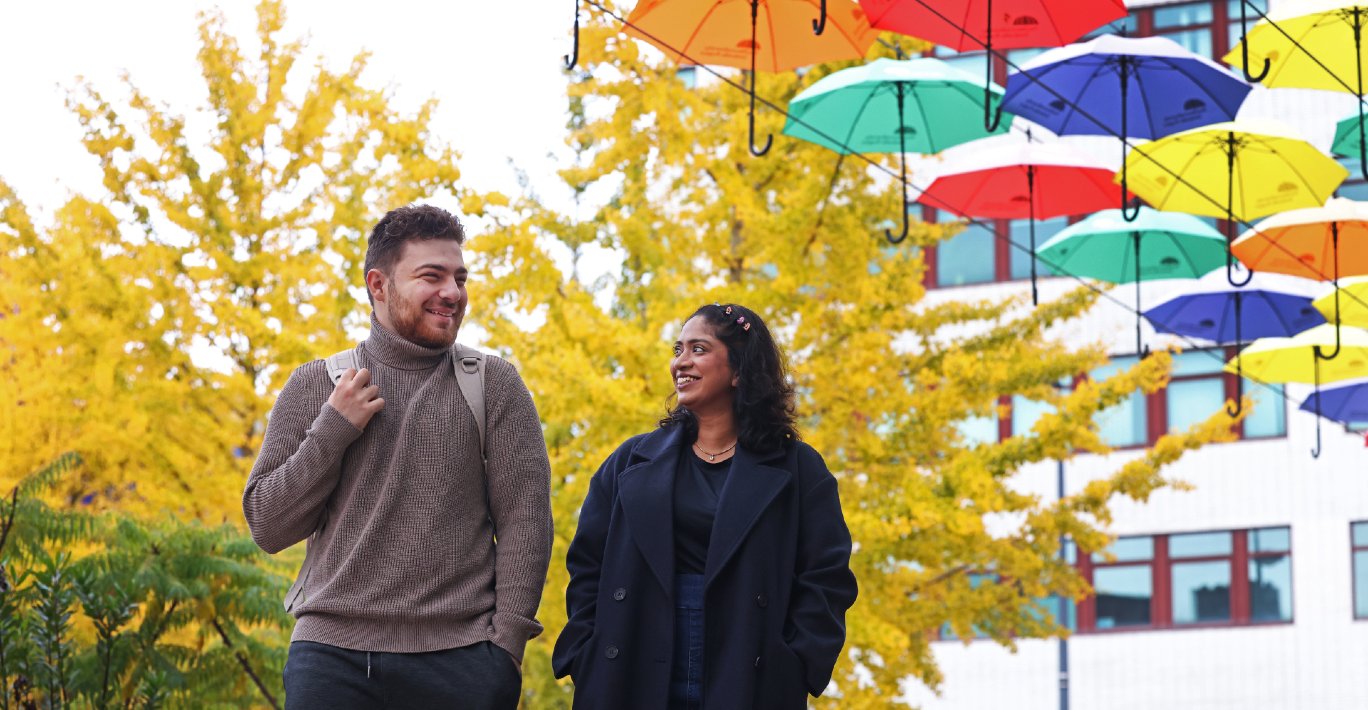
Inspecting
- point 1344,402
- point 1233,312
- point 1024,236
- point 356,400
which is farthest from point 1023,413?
point 356,400

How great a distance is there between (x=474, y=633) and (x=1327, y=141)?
3008 centimetres

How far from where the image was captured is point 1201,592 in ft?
108

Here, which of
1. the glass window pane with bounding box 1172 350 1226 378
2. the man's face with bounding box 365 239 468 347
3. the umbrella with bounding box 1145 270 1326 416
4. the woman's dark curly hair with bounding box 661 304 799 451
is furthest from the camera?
the glass window pane with bounding box 1172 350 1226 378

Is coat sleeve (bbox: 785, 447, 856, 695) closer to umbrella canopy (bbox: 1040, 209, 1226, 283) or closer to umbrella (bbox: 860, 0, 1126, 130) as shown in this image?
umbrella (bbox: 860, 0, 1126, 130)

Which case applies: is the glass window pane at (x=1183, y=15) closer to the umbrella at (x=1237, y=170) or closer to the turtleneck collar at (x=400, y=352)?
the umbrella at (x=1237, y=170)

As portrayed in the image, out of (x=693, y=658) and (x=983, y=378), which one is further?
(x=983, y=378)

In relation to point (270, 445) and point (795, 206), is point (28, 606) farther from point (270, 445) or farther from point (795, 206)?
point (795, 206)

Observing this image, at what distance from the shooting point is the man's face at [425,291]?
16.1 ft

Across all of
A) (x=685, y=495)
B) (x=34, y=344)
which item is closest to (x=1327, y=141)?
(x=34, y=344)

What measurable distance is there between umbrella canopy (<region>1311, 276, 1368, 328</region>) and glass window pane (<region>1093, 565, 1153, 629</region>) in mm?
18073

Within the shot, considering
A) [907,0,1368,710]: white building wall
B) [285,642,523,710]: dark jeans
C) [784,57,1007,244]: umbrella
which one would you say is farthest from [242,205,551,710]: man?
[907,0,1368,710]: white building wall

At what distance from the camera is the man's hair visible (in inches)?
195

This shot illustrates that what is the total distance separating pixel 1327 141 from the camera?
3216 cm

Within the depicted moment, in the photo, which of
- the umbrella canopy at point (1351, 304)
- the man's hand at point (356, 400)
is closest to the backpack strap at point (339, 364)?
the man's hand at point (356, 400)
